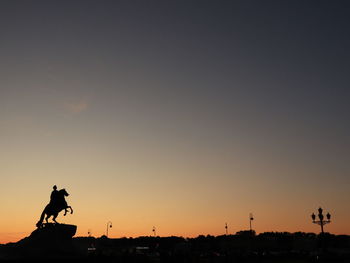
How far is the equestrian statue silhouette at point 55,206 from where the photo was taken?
20.9 meters

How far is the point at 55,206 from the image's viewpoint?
21.0 m

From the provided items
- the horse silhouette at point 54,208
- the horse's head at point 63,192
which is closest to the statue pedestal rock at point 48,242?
the horse silhouette at point 54,208

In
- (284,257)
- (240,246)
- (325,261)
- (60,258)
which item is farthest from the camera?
(240,246)

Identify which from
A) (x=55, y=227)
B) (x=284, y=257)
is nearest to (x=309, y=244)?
(x=284, y=257)

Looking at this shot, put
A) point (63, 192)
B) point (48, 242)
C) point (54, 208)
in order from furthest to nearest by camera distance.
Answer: point (63, 192)
point (54, 208)
point (48, 242)

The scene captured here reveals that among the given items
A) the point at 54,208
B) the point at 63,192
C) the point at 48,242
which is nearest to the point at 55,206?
the point at 54,208

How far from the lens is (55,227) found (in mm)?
20703

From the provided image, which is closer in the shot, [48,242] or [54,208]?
[48,242]

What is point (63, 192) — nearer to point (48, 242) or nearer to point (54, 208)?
point (54, 208)

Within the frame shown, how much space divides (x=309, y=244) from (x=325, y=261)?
110123mm

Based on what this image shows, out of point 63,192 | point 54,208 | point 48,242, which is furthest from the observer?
point 63,192

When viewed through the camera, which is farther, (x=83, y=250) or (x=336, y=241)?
(x=336, y=241)

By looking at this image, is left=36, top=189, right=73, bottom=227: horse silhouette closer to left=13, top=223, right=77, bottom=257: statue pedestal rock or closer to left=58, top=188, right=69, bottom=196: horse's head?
left=58, top=188, right=69, bottom=196: horse's head

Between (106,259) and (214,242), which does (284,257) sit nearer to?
(106,259)
